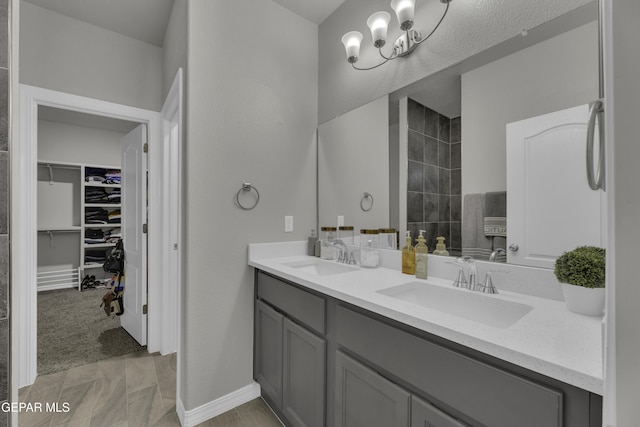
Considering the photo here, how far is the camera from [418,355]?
2.89ft

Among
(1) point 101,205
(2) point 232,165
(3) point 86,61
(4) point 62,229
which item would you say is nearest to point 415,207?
(2) point 232,165

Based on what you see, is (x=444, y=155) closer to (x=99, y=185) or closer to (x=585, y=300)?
(x=585, y=300)

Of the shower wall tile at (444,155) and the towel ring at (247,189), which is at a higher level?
the shower wall tile at (444,155)

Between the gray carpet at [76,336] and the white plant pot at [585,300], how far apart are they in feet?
9.82

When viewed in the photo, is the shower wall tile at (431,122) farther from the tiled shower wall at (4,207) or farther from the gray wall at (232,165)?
the tiled shower wall at (4,207)

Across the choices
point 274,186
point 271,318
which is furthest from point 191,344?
point 274,186

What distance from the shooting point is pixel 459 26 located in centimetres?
134

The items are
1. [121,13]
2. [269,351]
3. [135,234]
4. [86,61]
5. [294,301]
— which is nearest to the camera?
[294,301]

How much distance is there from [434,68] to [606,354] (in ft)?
4.49

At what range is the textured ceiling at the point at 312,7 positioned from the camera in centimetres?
200

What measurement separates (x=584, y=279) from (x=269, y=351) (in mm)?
1505

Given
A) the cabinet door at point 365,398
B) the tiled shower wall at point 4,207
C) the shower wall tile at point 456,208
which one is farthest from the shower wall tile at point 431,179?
the tiled shower wall at point 4,207

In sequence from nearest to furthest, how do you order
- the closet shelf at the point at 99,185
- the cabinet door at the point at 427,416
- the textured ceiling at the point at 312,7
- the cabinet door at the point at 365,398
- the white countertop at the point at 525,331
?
the white countertop at the point at 525,331, the cabinet door at the point at 427,416, the cabinet door at the point at 365,398, the textured ceiling at the point at 312,7, the closet shelf at the point at 99,185

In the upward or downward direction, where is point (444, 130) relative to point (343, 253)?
upward
